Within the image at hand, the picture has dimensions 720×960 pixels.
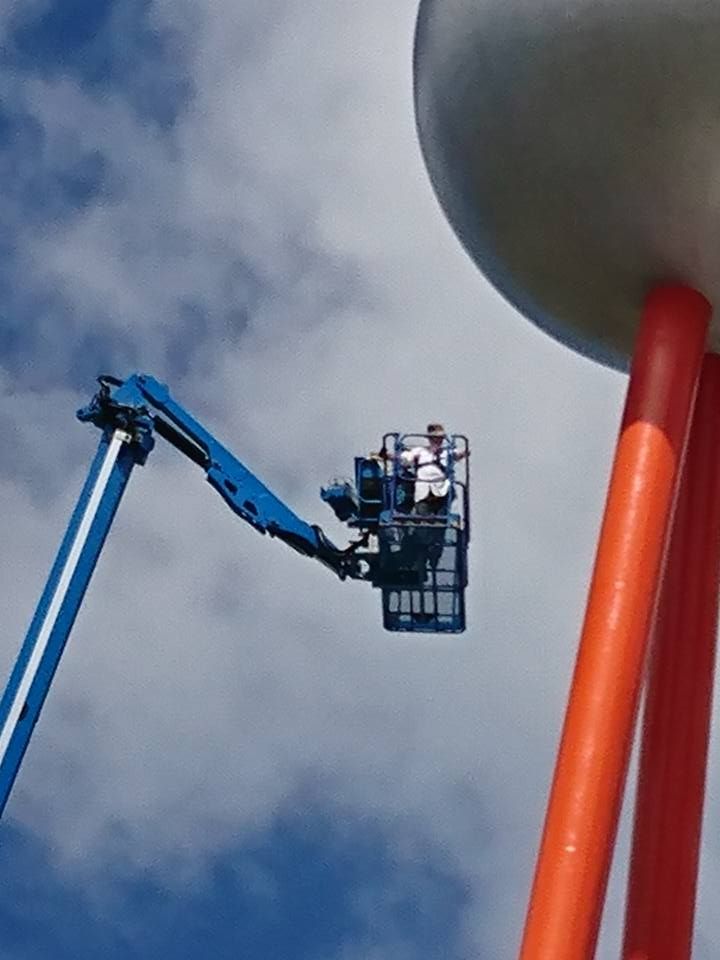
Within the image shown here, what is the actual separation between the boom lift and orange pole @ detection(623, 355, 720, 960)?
5908 millimetres

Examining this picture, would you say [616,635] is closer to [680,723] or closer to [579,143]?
[680,723]

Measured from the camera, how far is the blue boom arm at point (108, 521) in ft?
58.4

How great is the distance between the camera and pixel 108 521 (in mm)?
19484

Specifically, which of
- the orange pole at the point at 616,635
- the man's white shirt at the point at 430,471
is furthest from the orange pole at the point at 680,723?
the man's white shirt at the point at 430,471

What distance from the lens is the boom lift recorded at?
18062 millimetres

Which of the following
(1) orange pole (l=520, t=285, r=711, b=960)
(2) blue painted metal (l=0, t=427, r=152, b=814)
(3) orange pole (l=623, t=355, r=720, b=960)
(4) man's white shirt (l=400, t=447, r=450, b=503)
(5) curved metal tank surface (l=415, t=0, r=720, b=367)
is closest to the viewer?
(1) orange pole (l=520, t=285, r=711, b=960)

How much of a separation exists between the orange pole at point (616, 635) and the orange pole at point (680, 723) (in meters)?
1.11

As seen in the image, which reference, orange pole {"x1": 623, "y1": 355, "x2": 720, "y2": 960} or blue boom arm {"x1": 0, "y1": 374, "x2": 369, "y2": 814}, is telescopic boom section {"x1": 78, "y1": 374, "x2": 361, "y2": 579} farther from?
orange pole {"x1": 623, "y1": 355, "x2": 720, "y2": 960}

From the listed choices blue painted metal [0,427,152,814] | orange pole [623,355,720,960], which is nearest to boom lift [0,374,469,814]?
blue painted metal [0,427,152,814]

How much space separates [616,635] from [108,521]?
Answer: 820 cm

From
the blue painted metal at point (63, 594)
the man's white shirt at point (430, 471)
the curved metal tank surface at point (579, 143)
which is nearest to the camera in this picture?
the curved metal tank surface at point (579, 143)

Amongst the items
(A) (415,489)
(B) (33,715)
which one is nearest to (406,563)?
(A) (415,489)

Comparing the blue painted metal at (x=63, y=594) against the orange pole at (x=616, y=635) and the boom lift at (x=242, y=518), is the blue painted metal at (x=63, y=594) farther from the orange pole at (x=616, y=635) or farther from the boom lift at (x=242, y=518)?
the orange pole at (x=616, y=635)

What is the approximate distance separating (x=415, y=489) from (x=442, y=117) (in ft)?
23.7
